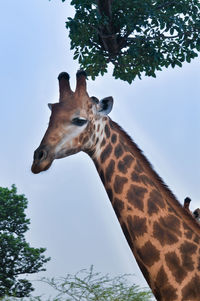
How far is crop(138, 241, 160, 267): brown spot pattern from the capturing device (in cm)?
595

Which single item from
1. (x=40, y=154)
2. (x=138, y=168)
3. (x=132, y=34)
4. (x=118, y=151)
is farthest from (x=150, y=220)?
(x=132, y=34)

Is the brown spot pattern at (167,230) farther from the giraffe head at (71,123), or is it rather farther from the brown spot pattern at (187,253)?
the giraffe head at (71,123)

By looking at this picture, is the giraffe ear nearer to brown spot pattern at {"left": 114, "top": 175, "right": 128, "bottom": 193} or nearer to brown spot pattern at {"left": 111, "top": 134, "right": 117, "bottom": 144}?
brown spot pattern at {"left": 111, "top": 134, "right": 117, "bottom": 144}

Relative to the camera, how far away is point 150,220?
611cm

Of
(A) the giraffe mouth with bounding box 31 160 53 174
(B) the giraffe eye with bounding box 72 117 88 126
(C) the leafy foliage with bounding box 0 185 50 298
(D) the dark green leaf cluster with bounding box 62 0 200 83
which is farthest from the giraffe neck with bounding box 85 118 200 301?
(C) the leafy foliage with bounding box 0 185 50 298

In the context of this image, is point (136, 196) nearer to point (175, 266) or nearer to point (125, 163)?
point (125, 163)

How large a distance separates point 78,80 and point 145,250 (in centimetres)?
239

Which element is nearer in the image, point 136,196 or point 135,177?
point 136,196

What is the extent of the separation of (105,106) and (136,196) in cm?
131

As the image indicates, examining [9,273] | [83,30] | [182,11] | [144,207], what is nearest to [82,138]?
[144,207]

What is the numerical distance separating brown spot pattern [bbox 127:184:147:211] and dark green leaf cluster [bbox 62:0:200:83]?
34.0 feet

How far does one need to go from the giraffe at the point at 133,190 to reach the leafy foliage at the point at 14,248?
14113mm

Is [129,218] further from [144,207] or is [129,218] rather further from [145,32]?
[145,32]

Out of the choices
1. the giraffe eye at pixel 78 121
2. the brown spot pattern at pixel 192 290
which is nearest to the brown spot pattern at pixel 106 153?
the giraffe eye at pixel 78 121
